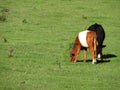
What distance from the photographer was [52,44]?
75.7 ft

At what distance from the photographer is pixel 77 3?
117 ft

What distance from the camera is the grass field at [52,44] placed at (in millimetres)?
15570

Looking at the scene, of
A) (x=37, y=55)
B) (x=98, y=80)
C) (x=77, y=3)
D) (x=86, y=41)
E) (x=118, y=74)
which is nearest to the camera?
(x=98, y=80)

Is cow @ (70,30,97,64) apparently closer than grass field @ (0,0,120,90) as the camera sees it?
No

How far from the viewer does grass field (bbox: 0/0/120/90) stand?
51.1 feet

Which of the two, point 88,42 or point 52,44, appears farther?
point 52,44

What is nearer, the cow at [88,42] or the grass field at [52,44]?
the grass field at [52,44]

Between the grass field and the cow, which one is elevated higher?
the cow

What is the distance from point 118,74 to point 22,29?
1102 cm

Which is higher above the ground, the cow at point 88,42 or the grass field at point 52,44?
the cow at point 88,42

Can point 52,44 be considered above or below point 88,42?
below

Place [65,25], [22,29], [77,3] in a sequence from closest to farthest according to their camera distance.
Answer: [22,29]
[65,25]
[77,3]

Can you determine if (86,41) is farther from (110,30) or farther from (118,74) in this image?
(110,30)

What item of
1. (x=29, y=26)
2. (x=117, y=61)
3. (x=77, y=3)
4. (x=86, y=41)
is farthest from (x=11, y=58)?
(x=77, y=3)
